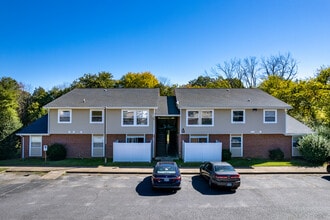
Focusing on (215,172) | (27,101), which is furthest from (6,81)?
(215,172)

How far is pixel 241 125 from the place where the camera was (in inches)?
1091

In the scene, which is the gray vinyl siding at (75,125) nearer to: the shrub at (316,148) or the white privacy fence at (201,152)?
the white privacy fence at (201,152)

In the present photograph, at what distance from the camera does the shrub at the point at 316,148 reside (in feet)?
81.3

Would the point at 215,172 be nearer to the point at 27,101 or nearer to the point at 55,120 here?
the point at 55,120

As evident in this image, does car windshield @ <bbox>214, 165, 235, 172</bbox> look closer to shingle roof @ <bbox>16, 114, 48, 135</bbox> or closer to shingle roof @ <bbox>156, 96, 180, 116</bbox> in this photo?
shingle roof @ <bbox>156, 96, 180, 116</bbox>

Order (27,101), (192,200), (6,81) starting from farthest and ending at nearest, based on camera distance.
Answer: (27,101)
(6,81)
(192,200)

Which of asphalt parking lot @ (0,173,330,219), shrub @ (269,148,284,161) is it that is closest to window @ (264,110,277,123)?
shrub @ (269,148,284,161)

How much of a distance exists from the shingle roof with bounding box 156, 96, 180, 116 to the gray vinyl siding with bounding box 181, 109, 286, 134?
1.34 m

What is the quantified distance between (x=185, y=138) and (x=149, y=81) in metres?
34.8

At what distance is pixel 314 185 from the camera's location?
725 inches

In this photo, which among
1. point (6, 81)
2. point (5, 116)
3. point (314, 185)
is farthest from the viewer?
point (6, 81)

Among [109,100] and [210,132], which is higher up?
[109,100]

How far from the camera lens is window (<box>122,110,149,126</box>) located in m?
27.6

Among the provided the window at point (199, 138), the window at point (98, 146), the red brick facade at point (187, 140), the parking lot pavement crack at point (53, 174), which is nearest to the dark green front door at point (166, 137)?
the red brick facade at point (187, 140)
